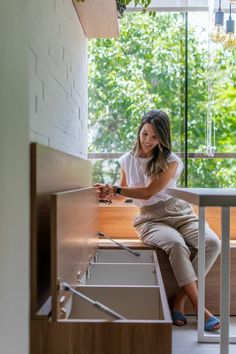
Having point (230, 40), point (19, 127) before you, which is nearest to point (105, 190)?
point (230, 40)

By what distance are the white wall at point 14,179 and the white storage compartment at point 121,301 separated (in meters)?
0.34

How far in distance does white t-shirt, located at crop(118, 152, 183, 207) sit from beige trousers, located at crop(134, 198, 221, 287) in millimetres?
38

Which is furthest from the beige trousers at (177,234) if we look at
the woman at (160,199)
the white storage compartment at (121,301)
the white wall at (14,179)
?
the white wall at (14,179)

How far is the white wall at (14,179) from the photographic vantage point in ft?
3.20

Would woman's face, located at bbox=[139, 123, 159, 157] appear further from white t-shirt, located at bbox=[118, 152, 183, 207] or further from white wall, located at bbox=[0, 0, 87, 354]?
white wall, located at bbox=[0, 0, 87, 354]

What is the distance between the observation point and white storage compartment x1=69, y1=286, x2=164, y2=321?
1.42 m

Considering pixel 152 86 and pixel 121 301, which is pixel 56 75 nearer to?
pixel 121 301

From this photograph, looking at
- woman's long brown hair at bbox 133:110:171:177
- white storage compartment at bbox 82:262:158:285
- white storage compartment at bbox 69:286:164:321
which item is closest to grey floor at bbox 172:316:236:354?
white storage compartment at bbox 82:262:158:285

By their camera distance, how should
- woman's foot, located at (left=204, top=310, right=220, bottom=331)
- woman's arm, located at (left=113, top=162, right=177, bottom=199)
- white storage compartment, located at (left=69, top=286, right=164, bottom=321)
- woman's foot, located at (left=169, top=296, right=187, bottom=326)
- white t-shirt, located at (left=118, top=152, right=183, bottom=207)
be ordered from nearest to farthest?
white storage compartment, located at (left=69, top=286, right=164, bottom=321) → woman's foot, located at (left=204, top=310, right=220, bottom=331) → woman's foot, located at (left=169, top=296, right=187, bottom=326) → woman's arm, located at (left=113, top=162, right=177, bottom=199) → white t-shirt, located at (left=118, top=152, right=183, bottom=207)

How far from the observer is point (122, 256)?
88.3 inches

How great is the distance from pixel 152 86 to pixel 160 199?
0.90m

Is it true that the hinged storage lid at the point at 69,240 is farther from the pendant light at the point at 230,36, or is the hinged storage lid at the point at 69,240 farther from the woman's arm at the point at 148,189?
the pendant light at the point at 230,36

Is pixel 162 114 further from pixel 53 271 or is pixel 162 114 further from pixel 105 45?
pixel 53 271

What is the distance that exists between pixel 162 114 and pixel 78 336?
5.34 ft
